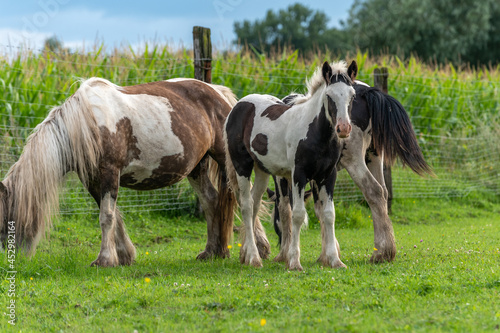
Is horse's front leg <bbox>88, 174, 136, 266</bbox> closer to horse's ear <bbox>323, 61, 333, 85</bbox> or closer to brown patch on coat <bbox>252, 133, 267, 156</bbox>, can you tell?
brown patch on coat <bbox>252, 133, 267, 156</bbox>

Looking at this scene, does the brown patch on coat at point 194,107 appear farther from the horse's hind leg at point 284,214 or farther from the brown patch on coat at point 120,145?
the horse's hind leg at point 284,214

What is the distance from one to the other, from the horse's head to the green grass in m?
1.41

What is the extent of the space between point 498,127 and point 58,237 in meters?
11.1

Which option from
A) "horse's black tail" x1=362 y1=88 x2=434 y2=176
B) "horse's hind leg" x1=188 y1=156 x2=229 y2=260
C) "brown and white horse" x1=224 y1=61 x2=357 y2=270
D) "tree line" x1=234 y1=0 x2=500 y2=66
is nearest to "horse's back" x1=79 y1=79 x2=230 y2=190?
"horse's hind leg" x1=188 y1=156 x2=229 y2=260

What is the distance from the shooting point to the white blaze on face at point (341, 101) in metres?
4.90

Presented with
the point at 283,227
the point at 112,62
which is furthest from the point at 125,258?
the point at 112,62

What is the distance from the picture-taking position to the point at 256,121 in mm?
6137

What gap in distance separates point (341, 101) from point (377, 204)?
164 cm

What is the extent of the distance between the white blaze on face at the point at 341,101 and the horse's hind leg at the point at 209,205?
8.86 ft

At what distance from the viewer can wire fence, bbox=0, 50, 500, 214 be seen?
9930 mm

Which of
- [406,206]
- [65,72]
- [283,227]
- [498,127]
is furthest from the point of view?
[498,127]

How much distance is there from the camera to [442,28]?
32.7m

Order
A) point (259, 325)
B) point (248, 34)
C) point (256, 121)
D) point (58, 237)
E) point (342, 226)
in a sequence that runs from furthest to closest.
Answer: point (248, 34) < point (342, 226) < point (58, 237) < point (256, 121) < point (259, 325)

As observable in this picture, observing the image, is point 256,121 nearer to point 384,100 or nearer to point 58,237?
point 384,100
